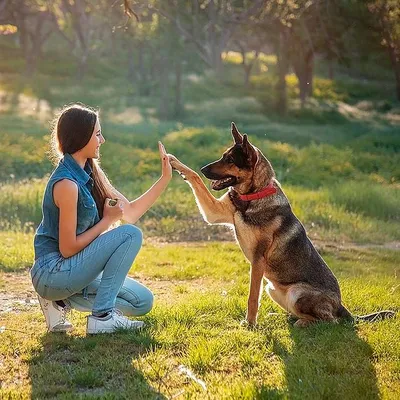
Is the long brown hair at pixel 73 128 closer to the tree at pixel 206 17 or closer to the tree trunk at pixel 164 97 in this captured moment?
the tree at pixel 206 17

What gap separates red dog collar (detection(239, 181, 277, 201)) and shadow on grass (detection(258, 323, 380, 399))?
1145mm

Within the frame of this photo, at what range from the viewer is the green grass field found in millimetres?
4801

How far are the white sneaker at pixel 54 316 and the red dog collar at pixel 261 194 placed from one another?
180 cm

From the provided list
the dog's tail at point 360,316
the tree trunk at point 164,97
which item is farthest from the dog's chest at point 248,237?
the tree trunk at point 164,97

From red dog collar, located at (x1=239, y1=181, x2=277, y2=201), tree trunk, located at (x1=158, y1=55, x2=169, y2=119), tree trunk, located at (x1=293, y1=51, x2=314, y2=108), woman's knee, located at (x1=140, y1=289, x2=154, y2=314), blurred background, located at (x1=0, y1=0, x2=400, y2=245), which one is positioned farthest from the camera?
tree trunk, located at (x1=293, y1=51, x2=314, y2=108)

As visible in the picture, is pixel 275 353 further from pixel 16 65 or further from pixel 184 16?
pixel 16 65

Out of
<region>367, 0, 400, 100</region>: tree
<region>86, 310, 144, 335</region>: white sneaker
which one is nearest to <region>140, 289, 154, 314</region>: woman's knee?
<region>86, 310, 144, 335</region>: white sneaker

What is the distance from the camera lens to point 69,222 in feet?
17.4

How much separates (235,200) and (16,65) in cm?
4111

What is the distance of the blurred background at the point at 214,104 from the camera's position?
13348 millimetres

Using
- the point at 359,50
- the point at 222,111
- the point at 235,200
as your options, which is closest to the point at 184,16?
the point at 222,111

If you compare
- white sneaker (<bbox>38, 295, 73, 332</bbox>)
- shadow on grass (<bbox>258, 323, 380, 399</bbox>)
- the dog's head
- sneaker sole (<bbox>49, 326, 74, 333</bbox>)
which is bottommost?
sneaker sole (<bbox>49, 326, 74, 333</bbox>)

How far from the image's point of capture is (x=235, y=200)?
21.3 ft

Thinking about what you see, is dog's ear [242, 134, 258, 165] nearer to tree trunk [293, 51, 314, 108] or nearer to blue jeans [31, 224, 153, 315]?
blue jeans [31, 224, 153, 315]
